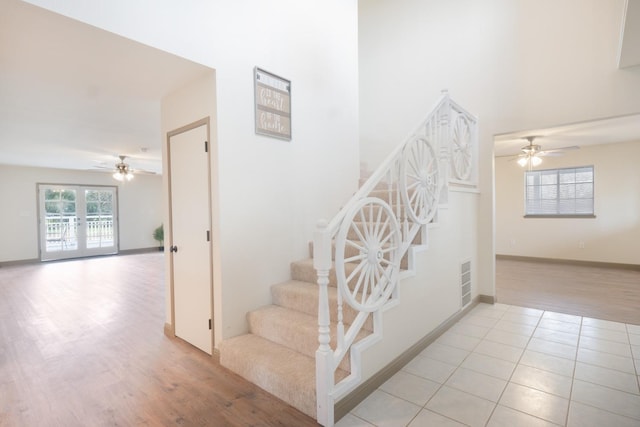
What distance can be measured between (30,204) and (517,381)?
10695 millimetres

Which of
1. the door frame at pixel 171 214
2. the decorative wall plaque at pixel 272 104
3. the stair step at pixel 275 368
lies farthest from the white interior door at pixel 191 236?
the decorative wall plaque at pixel 272 104

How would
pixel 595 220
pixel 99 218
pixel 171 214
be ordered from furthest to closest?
1. pixel 99 218
2. pixel 595 220
3. pixel 171 214

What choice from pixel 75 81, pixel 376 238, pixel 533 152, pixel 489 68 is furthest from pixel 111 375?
pixel 533 152

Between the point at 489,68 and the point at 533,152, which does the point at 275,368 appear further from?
the point at 533,152

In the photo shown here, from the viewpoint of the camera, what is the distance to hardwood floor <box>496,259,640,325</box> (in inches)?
148

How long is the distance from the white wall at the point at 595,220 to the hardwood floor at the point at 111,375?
23.6 feet

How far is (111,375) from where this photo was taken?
2408mm

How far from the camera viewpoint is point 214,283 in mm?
2588

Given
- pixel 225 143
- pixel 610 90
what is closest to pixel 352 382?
pixel 225 143

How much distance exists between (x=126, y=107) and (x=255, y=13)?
5.85 feet

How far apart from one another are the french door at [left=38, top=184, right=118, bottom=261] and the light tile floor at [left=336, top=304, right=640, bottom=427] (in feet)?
32.2

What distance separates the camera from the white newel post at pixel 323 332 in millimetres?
1733

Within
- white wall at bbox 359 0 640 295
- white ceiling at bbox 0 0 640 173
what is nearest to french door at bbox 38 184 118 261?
white ceiling at bbox 0 0 640 173

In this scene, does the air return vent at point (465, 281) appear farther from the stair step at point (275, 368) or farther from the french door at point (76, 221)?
the french door at point (76, 221)
